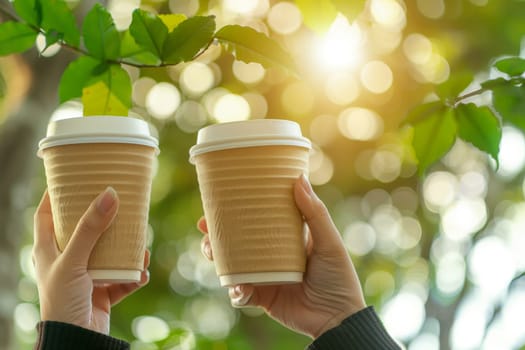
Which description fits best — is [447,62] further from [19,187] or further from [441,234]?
[19,187]

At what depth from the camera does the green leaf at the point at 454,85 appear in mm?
1251

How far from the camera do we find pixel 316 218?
1519 mm

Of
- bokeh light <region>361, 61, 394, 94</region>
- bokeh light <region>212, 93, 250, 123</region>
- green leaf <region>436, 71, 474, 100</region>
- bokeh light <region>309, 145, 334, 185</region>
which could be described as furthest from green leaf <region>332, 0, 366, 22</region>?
bokeh light <region>309, 145, 334, 185</region>

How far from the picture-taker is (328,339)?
162 centimetres

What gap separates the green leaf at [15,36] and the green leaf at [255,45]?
1.02 ft

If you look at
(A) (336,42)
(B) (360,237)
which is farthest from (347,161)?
(A) (336,42)

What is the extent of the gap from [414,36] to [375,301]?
165 inches

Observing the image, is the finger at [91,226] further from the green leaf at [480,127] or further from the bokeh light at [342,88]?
the bokeh light at [342,88]

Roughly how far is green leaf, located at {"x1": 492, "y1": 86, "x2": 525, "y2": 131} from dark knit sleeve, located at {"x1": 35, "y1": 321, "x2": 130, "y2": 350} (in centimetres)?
86

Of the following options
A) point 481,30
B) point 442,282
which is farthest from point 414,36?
point 442,282

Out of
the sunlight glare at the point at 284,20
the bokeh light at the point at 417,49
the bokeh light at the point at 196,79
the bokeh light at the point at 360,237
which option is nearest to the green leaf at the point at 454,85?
the sunlight glare at the point at 284,20

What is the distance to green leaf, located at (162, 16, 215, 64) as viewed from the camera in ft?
3.87

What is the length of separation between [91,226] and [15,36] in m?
0.34

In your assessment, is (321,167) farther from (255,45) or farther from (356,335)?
(255,45)
